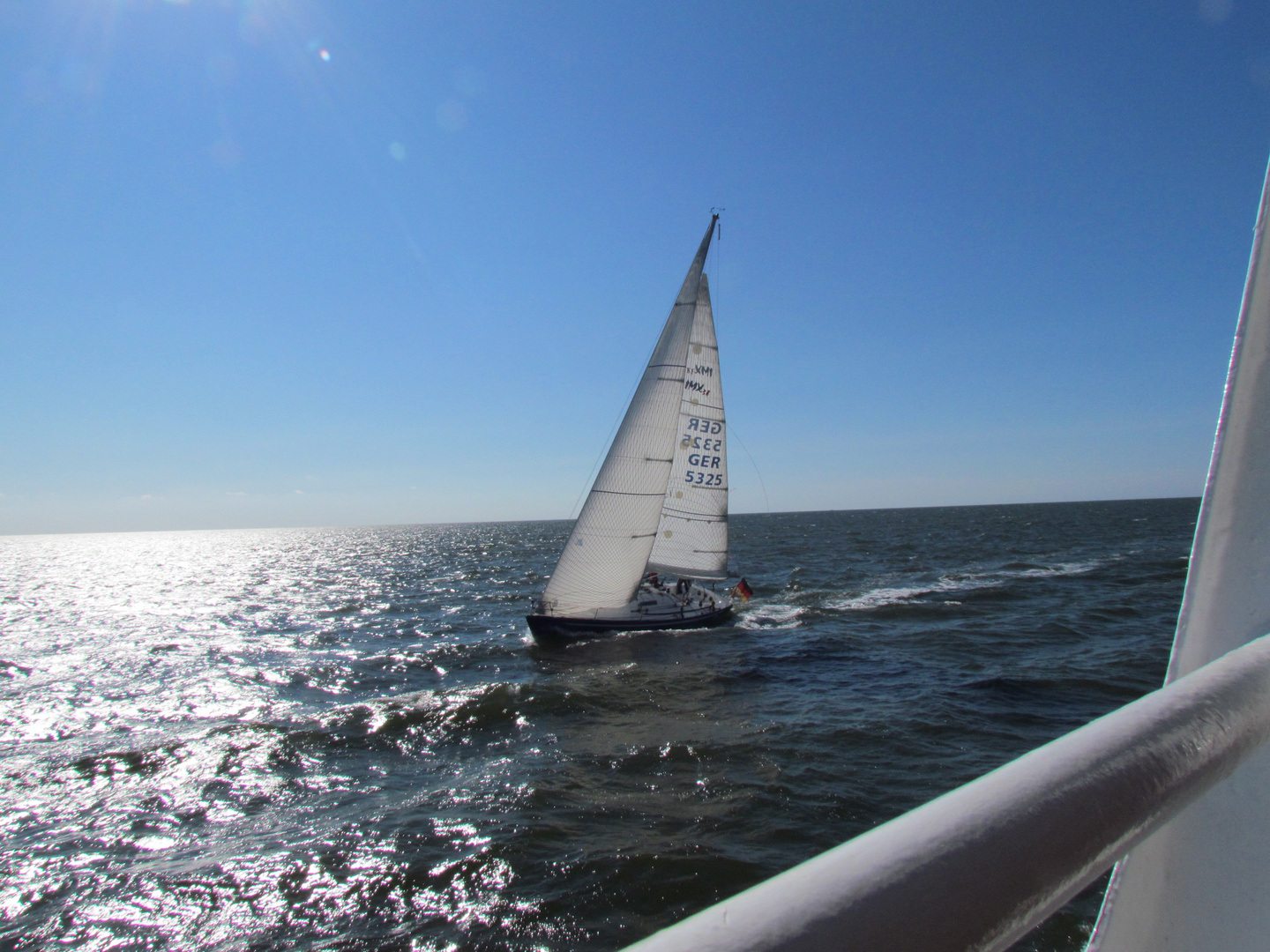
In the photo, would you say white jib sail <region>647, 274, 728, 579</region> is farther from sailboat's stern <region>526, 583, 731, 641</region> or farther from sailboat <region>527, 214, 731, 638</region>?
sailboat's stern <region>526, 583, 731, 641</region>

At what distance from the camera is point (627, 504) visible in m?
22.0

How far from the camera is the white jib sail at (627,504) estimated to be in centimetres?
2170

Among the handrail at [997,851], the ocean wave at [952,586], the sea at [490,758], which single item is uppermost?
the handrail at [997,851]

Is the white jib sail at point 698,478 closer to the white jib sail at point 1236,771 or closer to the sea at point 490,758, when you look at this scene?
the sea at point 490,758

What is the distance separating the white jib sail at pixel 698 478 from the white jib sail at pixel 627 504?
1.72m

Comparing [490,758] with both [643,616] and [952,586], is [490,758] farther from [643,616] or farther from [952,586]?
[952,586]

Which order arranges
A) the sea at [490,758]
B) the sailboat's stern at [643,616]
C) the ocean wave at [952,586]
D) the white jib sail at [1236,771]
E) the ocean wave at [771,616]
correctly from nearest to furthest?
the white jib sail at [1236,771], the sea at [490,758], the sailboat's stern at [643,616], the ocean wave at [771,616], the ocean wave at [952,586]

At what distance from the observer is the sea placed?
8469mm

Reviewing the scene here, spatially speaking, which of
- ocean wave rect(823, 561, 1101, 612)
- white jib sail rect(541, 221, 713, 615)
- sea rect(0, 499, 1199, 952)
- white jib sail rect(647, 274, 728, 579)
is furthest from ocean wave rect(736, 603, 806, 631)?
white jib sail rect(541, 221, 713, 615)

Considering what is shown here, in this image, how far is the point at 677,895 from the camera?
27.5ft

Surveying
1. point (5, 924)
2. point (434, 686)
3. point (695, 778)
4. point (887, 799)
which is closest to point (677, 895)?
point (695, 778)

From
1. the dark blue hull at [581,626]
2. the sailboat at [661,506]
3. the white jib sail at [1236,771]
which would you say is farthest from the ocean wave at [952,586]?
the white jib sail at [1236,771]

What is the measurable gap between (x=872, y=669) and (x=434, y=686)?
1160cm

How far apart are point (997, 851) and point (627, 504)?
21262 mm
